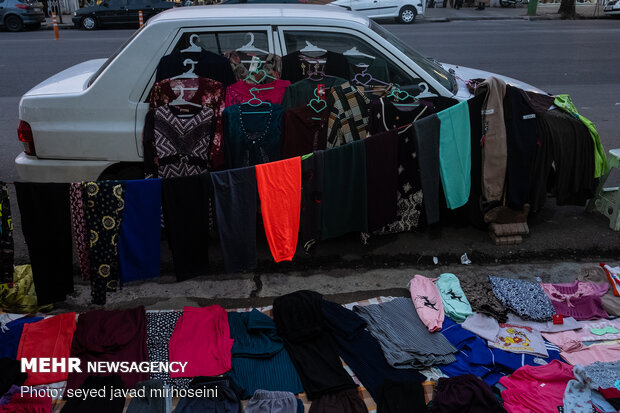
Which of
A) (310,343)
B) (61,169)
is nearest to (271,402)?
(310,343)

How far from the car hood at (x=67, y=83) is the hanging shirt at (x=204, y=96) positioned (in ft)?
3.04

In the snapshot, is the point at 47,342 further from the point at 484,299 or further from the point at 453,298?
the point at 484,299

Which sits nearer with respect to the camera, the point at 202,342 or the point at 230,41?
the point at 202,342

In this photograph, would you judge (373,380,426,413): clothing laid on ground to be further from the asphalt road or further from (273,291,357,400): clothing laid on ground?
the asphalt road

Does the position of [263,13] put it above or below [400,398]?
above

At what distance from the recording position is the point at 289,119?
555 cm

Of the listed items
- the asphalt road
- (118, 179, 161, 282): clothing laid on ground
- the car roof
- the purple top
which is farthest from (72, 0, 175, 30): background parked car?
the purple top

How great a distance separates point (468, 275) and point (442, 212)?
0.84 metres

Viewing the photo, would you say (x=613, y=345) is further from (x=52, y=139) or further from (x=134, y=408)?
(x=52, y=139)

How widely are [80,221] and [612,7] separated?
25.3 m

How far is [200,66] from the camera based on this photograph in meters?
5.84

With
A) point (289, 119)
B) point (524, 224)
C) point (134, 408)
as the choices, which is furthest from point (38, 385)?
point (524, 224)

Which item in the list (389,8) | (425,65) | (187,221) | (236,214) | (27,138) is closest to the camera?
(187,221)

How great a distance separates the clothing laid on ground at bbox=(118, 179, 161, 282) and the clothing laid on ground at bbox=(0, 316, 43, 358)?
901mm
